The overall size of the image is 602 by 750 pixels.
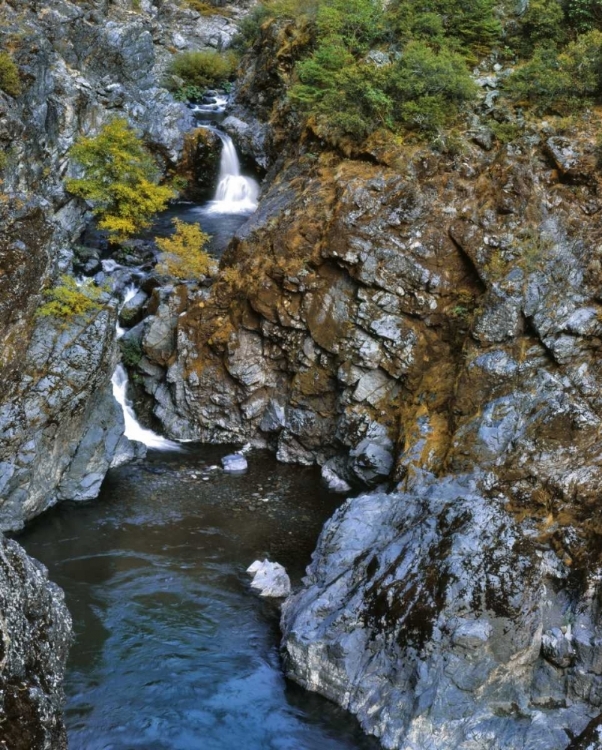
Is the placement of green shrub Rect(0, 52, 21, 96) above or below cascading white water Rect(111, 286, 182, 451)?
above

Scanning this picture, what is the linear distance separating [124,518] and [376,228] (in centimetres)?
1071

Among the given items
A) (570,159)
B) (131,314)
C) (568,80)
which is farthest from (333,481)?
(568,80)

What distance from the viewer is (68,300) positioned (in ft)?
58.2

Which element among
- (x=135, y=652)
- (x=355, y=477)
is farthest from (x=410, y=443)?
(x=135, y=652)

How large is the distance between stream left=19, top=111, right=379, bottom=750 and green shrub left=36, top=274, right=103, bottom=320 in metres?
4.57

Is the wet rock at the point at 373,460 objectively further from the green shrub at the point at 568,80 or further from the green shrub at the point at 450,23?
the green shrub at the point at 450,23

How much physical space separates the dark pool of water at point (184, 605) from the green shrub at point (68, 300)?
480 centimetres

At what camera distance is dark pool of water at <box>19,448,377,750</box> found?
11.1 metres

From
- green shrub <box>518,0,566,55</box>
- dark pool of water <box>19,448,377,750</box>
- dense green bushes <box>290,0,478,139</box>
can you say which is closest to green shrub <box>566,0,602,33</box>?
green shrub <box>518,0,566,55</box>

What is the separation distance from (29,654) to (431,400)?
13.5 meters

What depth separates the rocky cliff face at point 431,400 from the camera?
1130 cm

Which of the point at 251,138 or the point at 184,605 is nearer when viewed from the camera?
the point at 184,605

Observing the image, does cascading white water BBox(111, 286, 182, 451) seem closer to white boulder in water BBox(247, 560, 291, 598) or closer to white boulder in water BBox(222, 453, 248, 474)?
white boulder in water BBox(222, 453, 248, 474)

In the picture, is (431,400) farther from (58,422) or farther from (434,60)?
(434,60)
